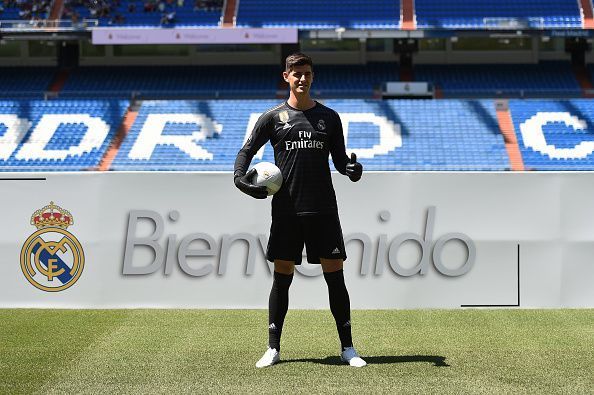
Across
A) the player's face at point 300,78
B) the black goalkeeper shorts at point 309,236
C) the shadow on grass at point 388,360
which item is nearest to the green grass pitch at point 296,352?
the shadow on grass at point 388,360

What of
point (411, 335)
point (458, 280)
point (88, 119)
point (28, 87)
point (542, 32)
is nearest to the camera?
point (411, 335)

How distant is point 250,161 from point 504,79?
74.1ft

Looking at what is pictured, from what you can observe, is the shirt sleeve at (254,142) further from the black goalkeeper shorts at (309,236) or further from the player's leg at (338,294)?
the player's leg at (338,294)

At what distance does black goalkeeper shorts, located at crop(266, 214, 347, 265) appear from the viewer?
5473 mm

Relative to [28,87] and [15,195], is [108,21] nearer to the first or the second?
[28,87]

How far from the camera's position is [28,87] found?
27.9 meters

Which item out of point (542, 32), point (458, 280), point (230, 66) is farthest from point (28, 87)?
point (458, 280)

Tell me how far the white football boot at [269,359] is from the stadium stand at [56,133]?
49.1 feet

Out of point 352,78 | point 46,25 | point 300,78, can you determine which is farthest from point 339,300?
point 46,25

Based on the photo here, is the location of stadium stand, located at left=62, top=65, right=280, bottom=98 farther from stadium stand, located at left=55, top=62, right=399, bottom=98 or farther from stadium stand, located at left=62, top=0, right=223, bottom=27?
stadium stand, located at left=62, top=0, right=223, bottom=27

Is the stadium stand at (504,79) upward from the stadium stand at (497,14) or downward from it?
downward

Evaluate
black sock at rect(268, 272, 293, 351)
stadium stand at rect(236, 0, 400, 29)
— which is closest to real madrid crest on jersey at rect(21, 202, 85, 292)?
black sock at rect(268, 272, 293, 351)

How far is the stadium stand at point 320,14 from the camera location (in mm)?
26766

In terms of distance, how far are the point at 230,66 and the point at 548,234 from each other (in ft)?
69.0
